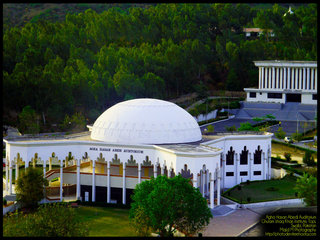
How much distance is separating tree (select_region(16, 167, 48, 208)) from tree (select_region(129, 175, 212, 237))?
41.2 feet

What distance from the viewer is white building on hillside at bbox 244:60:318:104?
124 m

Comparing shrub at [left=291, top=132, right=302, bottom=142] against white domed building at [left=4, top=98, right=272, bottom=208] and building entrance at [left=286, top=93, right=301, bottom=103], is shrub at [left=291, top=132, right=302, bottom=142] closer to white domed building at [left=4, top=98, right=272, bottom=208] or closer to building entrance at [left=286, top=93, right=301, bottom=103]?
white domed building at [left=4, top=98, right=272, bottom=208]

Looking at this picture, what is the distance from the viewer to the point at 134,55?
12212 centimetres

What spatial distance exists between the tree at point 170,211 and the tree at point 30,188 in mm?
12557

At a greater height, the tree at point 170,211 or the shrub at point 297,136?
the shrub at point 297,136

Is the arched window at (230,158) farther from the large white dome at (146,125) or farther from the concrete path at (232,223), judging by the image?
the concrete path at (232,223)

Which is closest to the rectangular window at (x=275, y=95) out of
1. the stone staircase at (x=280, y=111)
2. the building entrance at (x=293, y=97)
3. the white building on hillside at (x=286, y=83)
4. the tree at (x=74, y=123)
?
the white building on hillside at (x=286, y=83)

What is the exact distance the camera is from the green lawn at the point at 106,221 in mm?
54688

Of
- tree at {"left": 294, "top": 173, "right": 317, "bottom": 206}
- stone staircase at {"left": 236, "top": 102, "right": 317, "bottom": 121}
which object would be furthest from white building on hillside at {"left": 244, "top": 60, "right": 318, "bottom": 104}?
tree at {"left": 294, "top": 173, "right": 317, "bottom": 206}

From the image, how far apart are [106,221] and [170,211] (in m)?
9.54

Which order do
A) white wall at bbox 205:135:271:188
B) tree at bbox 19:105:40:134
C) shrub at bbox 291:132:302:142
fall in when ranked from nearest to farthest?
white wall at bbox 205:135:271:188, tree at bbox 19:105:40:134, shrub at bbox 291:132:302:142

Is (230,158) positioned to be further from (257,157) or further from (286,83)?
(286,83)

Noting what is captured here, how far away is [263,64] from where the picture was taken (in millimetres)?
128500

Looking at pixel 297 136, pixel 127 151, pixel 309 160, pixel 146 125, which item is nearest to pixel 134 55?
pixel 297 136
